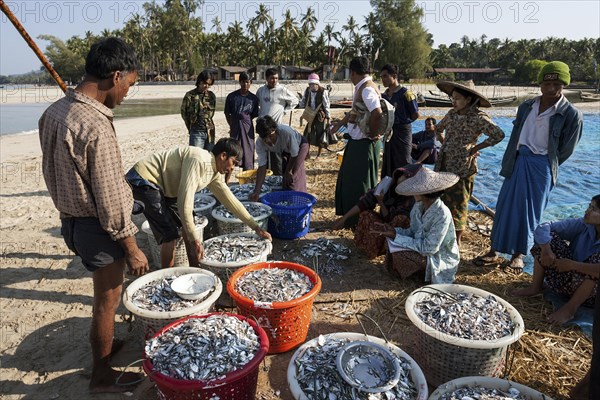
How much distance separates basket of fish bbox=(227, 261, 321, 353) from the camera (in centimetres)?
247

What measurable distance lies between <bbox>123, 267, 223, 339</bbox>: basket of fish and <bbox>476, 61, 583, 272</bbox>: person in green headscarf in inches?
116

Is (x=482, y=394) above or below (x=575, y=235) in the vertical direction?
below

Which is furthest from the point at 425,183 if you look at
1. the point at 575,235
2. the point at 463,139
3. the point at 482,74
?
A: the point at 482,74

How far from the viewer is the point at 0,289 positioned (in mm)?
3520

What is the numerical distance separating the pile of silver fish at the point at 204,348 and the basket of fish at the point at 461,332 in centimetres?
108

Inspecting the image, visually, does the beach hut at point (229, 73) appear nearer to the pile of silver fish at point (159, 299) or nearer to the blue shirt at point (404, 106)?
the blue shirt at point (404, 106)

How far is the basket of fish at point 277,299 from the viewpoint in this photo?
2.47 m

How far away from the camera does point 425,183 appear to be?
126 inches

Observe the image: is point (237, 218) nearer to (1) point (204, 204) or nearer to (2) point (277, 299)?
(1) point (204, 204)

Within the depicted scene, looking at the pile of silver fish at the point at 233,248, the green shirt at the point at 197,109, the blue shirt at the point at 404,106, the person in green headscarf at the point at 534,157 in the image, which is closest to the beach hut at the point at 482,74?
the blue shirt at the point at 404,106

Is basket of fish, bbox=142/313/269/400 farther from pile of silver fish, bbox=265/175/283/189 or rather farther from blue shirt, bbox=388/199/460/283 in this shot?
pile of silver fish, bbox=265/175/283/189

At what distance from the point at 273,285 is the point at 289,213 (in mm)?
1711

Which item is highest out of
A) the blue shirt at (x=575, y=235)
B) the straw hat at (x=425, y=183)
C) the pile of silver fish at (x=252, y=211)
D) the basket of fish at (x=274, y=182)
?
the straw hat at (x=425, y=183)

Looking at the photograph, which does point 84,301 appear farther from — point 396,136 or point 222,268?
point 396,136
